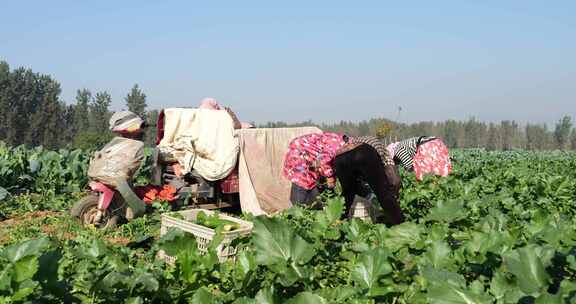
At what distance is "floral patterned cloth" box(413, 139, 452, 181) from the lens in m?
6.86

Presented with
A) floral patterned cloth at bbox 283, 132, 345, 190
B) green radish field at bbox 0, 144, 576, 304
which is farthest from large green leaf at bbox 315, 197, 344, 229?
floral patterned cloth at bbox 283, 132, 345, 190

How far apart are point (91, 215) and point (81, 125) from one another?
51.2 metres

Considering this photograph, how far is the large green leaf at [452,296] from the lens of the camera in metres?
1.12

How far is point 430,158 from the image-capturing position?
271 inches

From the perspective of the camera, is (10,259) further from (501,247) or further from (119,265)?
(501,247)

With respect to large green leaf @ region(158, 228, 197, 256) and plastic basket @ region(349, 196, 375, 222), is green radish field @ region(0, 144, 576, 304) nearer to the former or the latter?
large green leaf @ region(158, 228, 197, 256)

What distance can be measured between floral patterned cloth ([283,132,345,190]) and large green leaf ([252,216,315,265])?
13.8 feet

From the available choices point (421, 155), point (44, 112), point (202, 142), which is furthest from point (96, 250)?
point (44, 112)

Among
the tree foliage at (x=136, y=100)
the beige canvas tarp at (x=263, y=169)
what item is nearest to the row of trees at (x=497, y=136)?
the tree foliage at (x=136, y=100)

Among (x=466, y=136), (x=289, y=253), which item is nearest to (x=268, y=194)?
(x=289, y=253)

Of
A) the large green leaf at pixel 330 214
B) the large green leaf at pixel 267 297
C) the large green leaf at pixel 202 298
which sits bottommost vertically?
the large green leaf at pixel 202 298

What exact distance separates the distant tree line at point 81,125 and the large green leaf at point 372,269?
47105 millimetres

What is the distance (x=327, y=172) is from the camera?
5891 mm

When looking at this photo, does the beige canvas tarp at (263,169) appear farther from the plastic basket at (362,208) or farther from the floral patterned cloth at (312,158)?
the plastic basket at (362,208)
